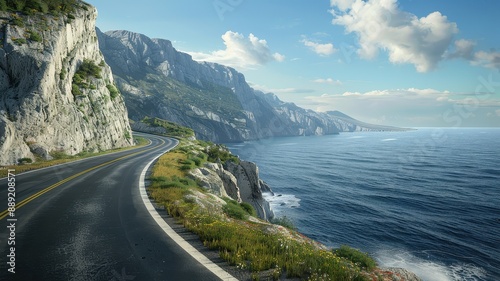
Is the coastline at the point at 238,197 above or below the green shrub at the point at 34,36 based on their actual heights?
below

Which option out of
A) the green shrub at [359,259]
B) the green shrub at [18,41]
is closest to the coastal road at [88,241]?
the green shrub at [359,259]

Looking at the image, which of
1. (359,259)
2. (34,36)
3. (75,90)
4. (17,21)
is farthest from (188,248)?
(75,90)

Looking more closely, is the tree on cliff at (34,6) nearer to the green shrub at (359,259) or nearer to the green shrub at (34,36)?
the green shrub at (34,36)

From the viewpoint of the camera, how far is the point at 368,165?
88062 millimetres

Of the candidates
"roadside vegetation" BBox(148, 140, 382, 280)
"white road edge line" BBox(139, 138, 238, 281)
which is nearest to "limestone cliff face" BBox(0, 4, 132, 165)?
"white road edge line" BBox(139, 138, 238, 281)

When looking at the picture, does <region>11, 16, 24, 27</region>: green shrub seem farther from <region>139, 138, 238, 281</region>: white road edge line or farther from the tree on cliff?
<region>139, 138, 238, 281</region>: white road edge line

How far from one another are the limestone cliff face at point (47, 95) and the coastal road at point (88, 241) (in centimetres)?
1841

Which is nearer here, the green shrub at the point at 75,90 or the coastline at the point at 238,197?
the coastline at the point at 238,197

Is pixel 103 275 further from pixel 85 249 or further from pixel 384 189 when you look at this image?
pixel 384 189

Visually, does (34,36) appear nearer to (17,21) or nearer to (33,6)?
(17,21)

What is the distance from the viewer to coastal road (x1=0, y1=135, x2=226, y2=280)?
536cm

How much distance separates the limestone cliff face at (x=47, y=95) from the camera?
2705 cm

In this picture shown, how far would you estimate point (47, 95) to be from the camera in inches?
1211

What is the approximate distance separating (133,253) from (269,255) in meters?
3.35
